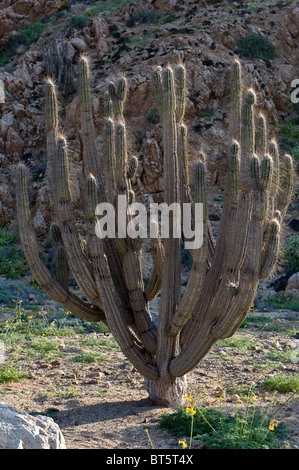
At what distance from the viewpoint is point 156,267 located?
5578 mm

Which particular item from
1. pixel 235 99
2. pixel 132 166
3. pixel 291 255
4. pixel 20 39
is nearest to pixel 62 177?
pixel 132 166

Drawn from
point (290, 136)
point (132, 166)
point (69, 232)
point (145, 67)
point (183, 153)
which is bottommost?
point (69, 232)

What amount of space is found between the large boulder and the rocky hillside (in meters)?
12.8

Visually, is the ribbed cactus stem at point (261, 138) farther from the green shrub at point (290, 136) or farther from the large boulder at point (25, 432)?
the green shrub at point (290, 136)

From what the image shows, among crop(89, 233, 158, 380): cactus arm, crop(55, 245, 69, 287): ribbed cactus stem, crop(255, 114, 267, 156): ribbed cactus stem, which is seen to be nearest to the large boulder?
crop(89, 233, 158, 380): cactus arm

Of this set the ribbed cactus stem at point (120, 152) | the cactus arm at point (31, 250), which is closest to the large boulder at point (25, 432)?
the cactus arm at point (31, 250)

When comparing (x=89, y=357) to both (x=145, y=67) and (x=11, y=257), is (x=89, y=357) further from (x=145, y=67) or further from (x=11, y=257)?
Result: (x=145, y=67)

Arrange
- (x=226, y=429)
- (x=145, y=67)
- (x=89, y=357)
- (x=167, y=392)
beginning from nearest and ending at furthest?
(x=226, y=429)
(x=167, y=392)
(x=89, y=357)
(x=145, y=67)

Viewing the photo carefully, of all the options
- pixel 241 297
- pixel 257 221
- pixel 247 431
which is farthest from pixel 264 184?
pixel 247 431

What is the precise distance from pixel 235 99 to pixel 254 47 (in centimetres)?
1699

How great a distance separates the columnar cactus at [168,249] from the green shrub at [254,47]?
16447mm

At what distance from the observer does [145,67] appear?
18984mm

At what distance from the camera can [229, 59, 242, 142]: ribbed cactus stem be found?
18.1 feet

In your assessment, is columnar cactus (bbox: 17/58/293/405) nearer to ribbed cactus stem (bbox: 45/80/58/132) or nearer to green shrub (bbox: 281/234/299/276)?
ribbed cactus stem (bbox: 45/80/58/132)
